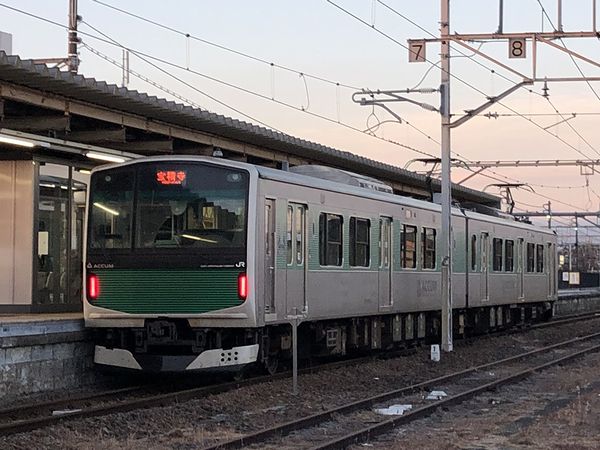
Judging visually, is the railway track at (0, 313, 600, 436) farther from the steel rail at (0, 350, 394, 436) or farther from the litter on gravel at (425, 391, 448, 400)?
the litter on gravel at (425, 391, 448, 400)

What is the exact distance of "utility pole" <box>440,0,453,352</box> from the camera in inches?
860

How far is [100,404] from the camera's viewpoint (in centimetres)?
1432

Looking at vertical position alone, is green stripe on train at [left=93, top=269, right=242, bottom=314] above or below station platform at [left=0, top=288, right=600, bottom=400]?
above

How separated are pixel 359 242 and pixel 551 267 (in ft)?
55.0

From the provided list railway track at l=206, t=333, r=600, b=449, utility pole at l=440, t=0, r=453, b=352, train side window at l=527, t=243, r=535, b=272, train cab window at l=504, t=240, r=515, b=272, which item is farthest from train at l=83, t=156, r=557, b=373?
train side window at l=527, t=243, r=535, b=272

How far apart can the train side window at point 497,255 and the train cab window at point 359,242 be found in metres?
9.29

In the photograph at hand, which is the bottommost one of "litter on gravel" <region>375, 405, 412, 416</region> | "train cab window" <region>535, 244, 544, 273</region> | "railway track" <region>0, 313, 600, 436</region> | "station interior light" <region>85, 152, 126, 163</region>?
"litter on gravel" <region>375, 405, 412, 416</region>

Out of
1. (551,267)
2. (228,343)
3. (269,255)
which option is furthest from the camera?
(551,267)

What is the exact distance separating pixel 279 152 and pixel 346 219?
6256 millimetres

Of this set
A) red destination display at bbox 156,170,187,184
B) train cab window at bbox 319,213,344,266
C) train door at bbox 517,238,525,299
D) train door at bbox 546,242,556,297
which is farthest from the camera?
train door at bbox 546,242,556,297

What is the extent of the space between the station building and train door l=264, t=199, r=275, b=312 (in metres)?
2.10

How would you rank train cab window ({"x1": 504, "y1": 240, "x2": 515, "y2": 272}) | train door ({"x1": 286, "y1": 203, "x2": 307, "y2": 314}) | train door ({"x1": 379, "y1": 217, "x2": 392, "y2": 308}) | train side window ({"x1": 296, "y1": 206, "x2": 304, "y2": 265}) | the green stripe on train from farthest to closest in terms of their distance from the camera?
1. train cab window ({"x1": 504, "y1": 240, "x2": 515, "y2": 272})
2. train door ({"x1": 379, "y1": 217, "x2": 392, "y2": 308})
3. train side window ({"x1": 296, "y1": 206, "x2": 304, "y2": 265})
4. train door ({"x1": 286, "y1": 203, "x2": 307, "y2": 314})
5. the green stripe on train

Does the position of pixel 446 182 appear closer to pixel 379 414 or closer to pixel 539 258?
pixel 379 414

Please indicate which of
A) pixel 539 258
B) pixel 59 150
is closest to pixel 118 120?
pixel 59 150
